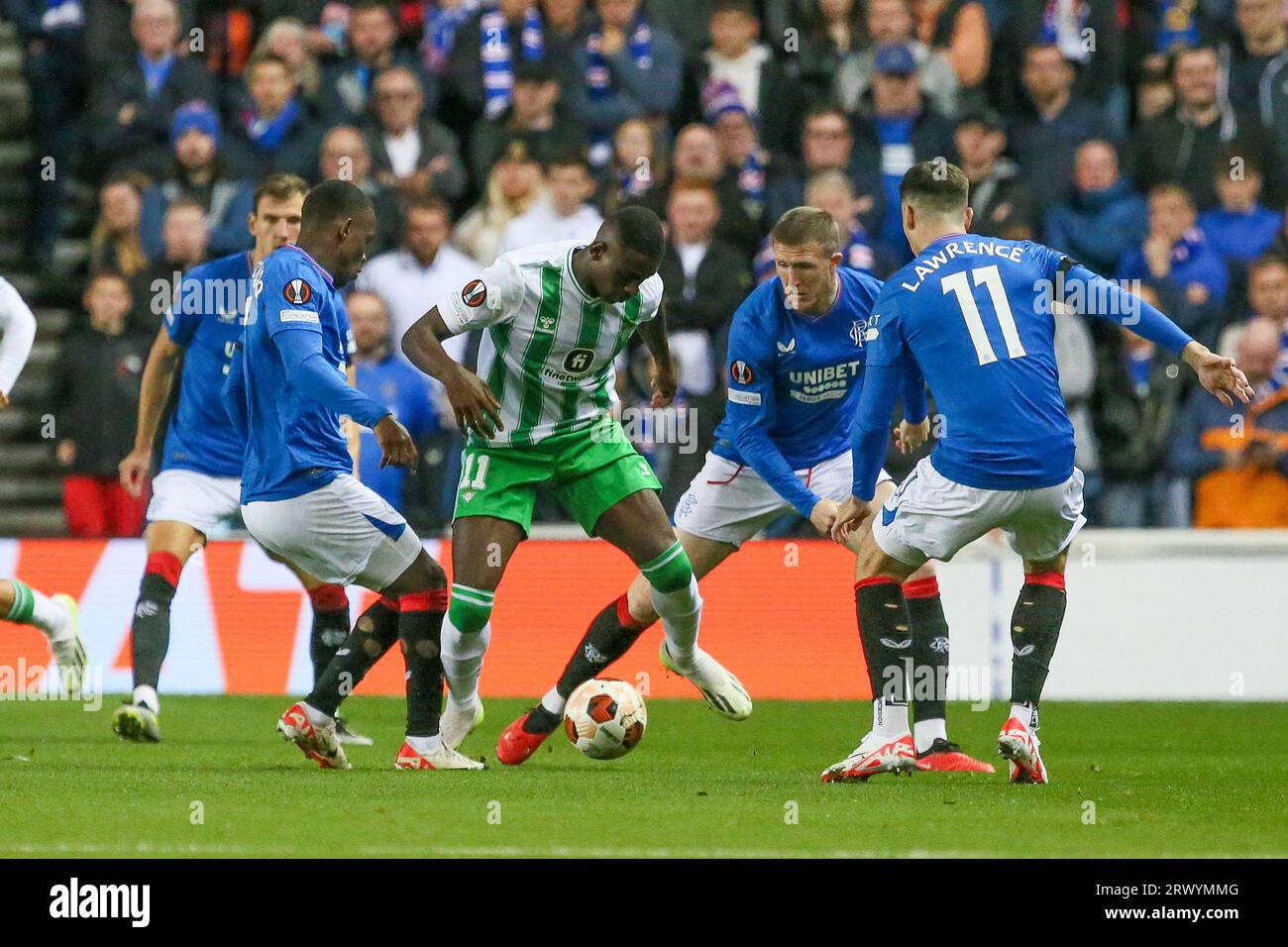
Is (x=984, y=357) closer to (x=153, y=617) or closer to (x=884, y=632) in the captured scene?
(x=884, y=632)

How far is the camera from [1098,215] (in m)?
14.2

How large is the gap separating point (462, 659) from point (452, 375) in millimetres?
1324

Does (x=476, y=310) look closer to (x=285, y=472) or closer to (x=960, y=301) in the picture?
(x=285, y=472)

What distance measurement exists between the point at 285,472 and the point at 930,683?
2749 millimetres

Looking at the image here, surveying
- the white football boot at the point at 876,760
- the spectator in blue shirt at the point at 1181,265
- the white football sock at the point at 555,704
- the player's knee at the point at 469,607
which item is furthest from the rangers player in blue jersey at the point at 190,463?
the spectator in blue shirt at the point at 1181,265

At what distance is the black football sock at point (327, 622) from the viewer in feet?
32.7

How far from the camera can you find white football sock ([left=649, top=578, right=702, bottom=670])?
28.8 feet

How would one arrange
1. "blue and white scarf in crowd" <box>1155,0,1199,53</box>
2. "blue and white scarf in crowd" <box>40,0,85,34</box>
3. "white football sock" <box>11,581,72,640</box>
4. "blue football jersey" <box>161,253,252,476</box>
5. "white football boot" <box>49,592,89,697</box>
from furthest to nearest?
"blue and white scarf in crowd" <box>40,0,85,34</box>, "blue and white scarf in crowd" <box>1155,0,1199,53</box>, "white football boot" <box>49,592,89,697</box>, "blue football jersey" <box>161,253,252,476</box>, "white football sock" <box>11,581,72,640</box>

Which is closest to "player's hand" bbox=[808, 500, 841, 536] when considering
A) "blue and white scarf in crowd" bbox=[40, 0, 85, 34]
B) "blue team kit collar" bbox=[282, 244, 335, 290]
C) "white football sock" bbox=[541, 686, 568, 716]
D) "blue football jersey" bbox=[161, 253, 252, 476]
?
"white football sock" bbox=[541, 686, 568, 716]

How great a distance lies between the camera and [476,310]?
8.27 meters

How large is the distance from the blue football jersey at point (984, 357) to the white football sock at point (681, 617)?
1.44 m

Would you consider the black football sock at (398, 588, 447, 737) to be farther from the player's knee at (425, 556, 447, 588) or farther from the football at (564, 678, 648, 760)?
the football at (564, 678, 648, 760)
